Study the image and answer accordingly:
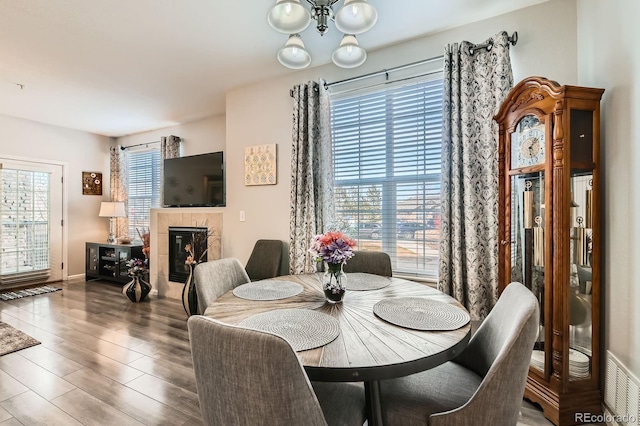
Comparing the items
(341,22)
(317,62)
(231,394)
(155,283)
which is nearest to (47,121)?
(155,283)

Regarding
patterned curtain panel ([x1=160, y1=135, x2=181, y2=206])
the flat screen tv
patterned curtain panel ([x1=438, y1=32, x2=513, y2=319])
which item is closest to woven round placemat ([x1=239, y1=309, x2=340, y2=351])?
patterned curtain panel ([x1=438, y1=32, x2=513, y2=319])

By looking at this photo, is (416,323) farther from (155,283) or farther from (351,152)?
(155,283)

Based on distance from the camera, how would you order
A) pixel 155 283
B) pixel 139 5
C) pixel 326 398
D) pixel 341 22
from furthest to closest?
pixel 155 283 < pixel 139 5 < pixel 341 22 < pixel 326 398

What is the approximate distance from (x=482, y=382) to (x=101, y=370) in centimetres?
263

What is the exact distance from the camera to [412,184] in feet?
9.09

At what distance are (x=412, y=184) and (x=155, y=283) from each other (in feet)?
12.4

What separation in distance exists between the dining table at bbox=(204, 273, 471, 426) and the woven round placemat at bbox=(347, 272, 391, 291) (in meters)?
0.01

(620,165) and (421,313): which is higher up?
(620,165)

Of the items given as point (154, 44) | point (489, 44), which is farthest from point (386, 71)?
point (154, 44)

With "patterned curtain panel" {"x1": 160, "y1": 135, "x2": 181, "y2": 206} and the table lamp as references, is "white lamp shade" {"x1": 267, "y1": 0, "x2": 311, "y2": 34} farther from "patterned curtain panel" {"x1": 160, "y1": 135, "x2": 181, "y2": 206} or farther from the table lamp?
the table lamp

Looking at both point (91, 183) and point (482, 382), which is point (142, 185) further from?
point (482, 382)

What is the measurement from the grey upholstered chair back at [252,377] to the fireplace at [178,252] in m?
3.47

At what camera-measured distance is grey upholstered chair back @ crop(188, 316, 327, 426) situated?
790 millimetres

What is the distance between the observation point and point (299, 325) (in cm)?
126
